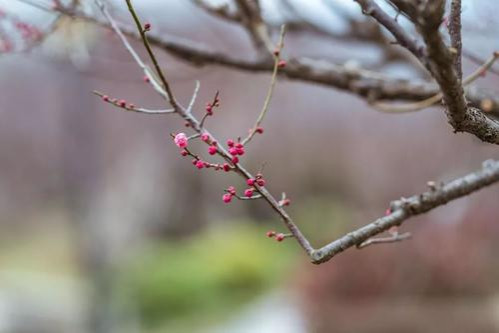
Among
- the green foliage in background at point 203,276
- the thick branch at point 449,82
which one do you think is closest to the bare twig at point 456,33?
the thick branch at point 449,82

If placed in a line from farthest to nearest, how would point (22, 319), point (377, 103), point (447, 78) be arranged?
point (22, 319), point (377, 103), point (447, 78)

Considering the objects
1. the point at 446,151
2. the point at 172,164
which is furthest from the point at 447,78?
the point at 172,164

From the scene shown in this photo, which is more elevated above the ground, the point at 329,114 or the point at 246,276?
the point at 329,114

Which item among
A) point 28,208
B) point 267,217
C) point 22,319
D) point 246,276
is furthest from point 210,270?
point 28,208

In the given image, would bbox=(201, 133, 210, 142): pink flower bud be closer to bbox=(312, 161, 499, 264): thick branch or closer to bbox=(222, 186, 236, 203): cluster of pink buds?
bbox=(222, 186, 236, 203): cluster of pink buds

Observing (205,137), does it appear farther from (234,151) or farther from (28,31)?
(28,31)

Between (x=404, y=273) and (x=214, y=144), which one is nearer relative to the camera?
(x=214, y=144)

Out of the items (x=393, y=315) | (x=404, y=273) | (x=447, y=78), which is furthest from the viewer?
(x=404, y=273)

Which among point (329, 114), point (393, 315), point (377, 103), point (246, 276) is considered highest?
point (329, 114)

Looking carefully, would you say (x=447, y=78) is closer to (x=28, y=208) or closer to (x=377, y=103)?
(x=377, y=103)
